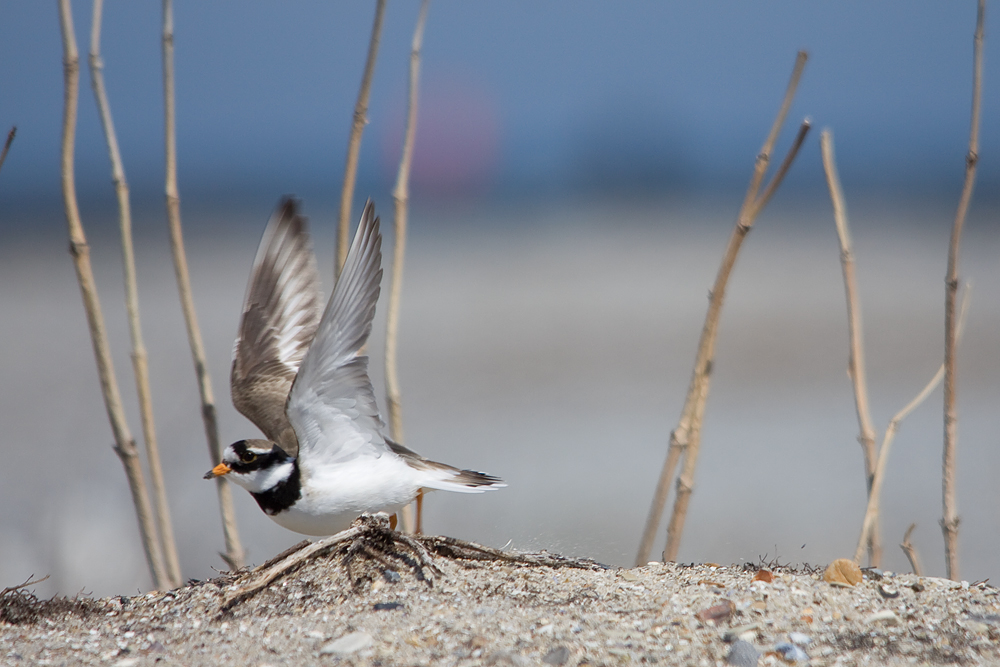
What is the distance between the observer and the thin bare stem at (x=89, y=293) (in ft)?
8.33

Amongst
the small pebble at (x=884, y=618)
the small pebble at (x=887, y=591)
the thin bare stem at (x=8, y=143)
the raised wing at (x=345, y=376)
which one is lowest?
the small pebble at (x=887, y=591)

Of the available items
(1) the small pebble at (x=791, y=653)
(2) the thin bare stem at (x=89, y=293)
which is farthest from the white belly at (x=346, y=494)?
(1) the small pebble at (x=791, y=653)

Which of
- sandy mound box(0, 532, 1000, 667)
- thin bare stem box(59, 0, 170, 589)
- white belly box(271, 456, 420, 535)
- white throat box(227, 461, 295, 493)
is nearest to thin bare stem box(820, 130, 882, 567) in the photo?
sandy mound box(0, 532, 1000, 667)

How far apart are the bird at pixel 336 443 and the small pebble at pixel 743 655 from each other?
1268mm

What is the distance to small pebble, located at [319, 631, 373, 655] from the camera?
1.83 meters

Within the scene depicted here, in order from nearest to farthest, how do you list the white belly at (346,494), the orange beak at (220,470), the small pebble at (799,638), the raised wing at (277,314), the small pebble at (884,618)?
1. the small pebble at (799,638)
2. the small pebble at (884,618)
3. the white belly at (346,494)
4. the orange beak at (220,470)
5. the raised wing at (277,314)

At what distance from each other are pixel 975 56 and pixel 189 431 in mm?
4469

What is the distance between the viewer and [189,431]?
5.41 m

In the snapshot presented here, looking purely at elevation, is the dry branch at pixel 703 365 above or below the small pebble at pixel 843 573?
above

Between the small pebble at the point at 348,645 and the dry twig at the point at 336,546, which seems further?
the dry twig at the point at 336,546

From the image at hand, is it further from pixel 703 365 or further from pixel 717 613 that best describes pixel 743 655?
pixel 703 365

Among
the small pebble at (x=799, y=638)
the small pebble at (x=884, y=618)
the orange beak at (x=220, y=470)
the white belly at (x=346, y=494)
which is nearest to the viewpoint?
the small pebble at (x=799, y=638)

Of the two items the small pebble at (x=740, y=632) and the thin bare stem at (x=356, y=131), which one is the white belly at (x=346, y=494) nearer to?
the thin bare stem at (x=356, y=131)

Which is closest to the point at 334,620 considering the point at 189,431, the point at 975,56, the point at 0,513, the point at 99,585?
the point at 975,56
